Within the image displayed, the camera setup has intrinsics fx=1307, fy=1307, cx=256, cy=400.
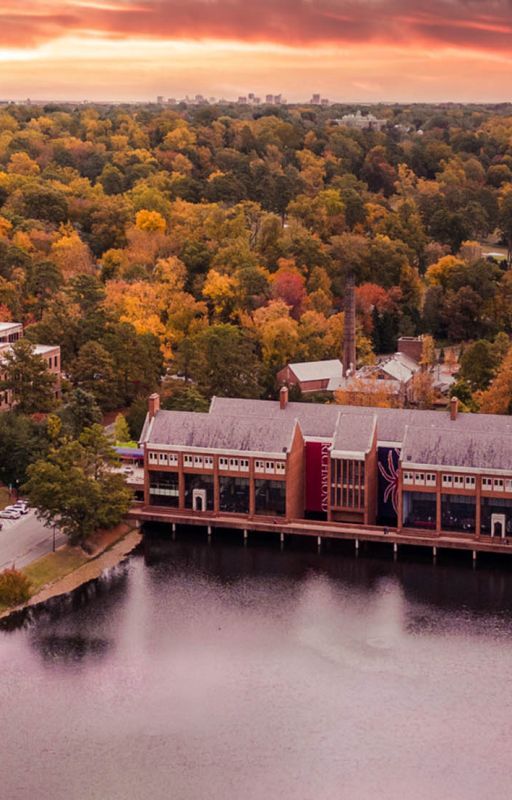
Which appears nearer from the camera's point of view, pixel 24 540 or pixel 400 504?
pixel 24 540

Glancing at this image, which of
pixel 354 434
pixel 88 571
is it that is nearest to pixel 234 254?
pixel 354 434

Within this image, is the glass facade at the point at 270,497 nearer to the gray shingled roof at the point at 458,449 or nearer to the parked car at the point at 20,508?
the gray shingled roof at the point at 458,449

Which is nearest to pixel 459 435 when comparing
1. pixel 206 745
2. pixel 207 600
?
pixel 207 600

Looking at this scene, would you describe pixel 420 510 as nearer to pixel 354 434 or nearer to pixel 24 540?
pixel 354 434

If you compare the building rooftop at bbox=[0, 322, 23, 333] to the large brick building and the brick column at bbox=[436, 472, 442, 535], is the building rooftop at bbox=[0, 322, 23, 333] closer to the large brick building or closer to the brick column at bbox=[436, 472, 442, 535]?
the large brick building

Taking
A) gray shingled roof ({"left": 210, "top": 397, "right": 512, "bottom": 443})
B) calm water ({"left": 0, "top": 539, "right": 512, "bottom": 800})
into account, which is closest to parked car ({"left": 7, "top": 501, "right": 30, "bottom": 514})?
calm water ({"left": 0, "top": 539, "right": 512, "bottom": 800})

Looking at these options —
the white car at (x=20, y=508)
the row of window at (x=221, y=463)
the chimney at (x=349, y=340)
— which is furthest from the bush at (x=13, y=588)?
the chimney at (x=349, y=340)

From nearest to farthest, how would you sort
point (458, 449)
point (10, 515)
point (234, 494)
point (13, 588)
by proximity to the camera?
point (13, 588)
point (458, 449)
point (10, 515)
point (234, 494)

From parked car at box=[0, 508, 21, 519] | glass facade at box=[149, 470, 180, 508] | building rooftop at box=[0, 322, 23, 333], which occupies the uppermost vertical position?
building rooftop at box=[0, 322, 23, 333]
